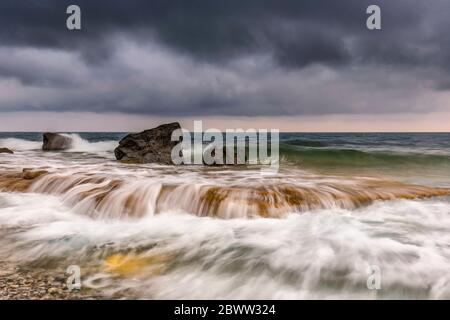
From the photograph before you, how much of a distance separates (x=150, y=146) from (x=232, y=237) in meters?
11.8

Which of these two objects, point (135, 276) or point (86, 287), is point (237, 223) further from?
point (86, 287)

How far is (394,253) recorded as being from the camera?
17.0ft

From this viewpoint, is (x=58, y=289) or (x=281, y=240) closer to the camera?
(x=58, y=289)

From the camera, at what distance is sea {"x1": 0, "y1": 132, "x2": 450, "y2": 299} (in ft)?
14.0

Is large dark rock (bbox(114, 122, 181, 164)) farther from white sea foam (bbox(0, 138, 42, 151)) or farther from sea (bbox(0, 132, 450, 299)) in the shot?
white sea foam (bbox(0, 138, 42, 151))

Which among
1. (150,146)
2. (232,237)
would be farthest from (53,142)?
(232,237)

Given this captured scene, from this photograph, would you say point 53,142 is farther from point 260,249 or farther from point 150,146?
point 260,249

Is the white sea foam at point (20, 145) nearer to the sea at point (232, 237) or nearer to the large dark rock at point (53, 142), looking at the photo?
the large dark rock at point (53, 142)

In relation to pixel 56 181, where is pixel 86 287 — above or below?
below

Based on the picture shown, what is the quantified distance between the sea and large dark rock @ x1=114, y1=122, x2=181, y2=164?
677 centimetres

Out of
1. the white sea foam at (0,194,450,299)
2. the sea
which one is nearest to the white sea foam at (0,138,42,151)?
the sea

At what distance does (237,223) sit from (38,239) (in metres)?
3.55

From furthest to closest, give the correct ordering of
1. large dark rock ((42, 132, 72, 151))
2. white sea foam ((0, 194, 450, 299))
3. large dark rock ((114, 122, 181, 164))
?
large dark rock ((42, 132, 72, 151)), large dark rock ((114, 122, 181, 164)), white sea foam ((0, 194, 450, 299))
